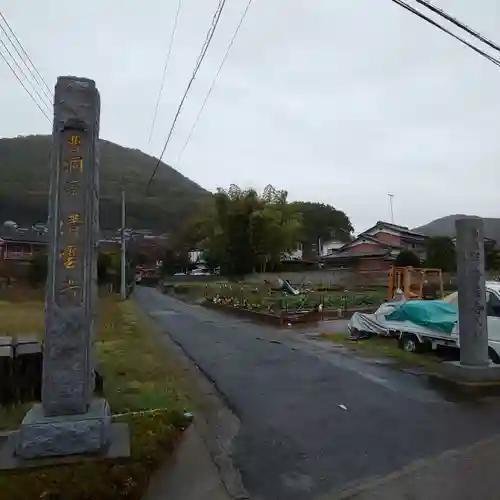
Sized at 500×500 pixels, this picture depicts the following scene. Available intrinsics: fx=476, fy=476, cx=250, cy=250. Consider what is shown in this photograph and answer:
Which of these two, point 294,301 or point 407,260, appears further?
point 407,260

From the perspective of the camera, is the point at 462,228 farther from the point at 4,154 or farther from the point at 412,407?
the point at 4,154

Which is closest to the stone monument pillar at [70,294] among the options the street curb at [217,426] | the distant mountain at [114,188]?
the street curb at [217,426]

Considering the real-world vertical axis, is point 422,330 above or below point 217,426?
above

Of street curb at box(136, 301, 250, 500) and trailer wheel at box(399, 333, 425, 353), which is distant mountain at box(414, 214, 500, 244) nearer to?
trailer wheel at box(399, 333, 425, 353)

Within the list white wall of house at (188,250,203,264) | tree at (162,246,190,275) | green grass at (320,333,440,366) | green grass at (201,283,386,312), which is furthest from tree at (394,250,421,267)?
white wall of house at (188,250,203,264)

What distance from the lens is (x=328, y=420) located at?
571 cm

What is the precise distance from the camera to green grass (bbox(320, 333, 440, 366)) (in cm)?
933

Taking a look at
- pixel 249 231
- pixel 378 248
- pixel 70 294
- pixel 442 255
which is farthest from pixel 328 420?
pixel 378 248

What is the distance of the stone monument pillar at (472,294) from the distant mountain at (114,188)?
5.83m

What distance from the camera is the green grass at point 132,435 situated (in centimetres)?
339

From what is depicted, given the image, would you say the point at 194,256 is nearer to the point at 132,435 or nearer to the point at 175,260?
the point at 175,260

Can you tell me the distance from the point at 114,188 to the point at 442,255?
68.7ft

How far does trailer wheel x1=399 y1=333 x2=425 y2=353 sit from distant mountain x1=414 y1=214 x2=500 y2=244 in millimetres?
38455

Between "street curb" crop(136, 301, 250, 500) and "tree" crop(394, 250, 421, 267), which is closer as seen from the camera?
"street curb" crop(136, 301, 250, 500)
